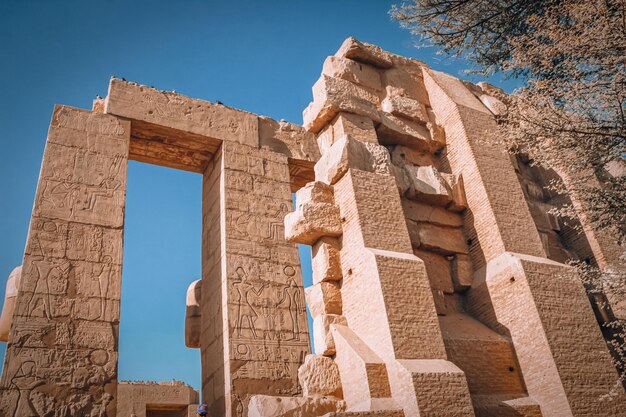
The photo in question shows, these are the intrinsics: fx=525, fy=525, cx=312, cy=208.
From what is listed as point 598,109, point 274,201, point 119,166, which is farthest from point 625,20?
point 119,166

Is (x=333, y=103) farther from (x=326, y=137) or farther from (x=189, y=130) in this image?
(x=189, y=130)

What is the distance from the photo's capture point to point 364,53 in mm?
7785

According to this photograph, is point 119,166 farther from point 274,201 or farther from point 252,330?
point 252,330

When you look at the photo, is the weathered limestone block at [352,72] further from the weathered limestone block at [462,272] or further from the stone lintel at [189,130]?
the weathered limestone block at [462,272]

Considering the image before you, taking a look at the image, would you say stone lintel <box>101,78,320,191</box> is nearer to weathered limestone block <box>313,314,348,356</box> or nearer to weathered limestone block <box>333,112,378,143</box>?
weathered limestone block <box>333,112,378,143</box>

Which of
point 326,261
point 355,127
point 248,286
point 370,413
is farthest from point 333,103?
point 370,413

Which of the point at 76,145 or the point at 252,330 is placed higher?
the point at 76,145

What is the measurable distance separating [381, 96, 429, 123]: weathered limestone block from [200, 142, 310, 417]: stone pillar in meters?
1.87

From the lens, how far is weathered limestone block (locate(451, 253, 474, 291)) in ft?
20.3

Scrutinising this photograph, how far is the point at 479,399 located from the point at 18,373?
4532 millimetres

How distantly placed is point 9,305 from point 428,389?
5.30m

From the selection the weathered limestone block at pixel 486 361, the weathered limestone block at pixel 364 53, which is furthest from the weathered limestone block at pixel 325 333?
the weathered limestone block at pixel 364 53

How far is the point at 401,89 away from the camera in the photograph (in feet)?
25.6

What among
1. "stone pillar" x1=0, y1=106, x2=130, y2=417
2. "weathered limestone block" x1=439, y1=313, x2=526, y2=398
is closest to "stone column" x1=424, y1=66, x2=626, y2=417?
"weathered limestone block" x1=439, y1=313, x2=526, y2=398
